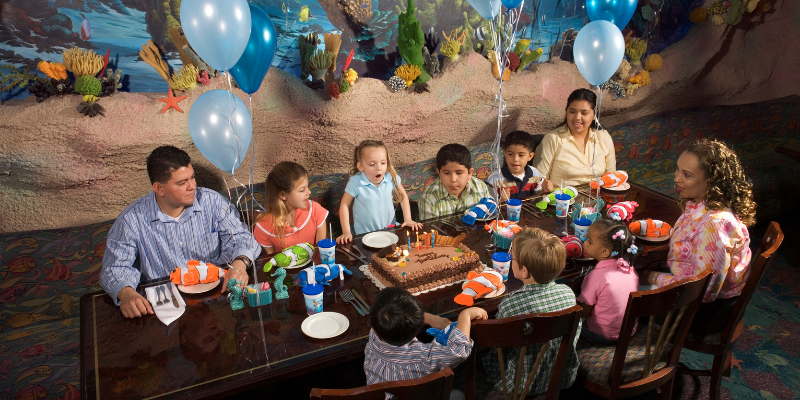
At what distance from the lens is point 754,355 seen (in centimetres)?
326

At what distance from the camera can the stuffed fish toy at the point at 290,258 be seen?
2.57 meters

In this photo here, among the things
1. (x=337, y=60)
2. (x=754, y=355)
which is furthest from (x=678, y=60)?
(x=337, y=60)

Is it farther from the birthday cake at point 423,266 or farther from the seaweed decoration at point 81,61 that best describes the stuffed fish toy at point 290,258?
the seaweed decoration at point 81,61

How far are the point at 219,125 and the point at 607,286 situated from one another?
2.02 m

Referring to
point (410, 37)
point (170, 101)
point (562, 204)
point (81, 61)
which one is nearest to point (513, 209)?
point (562, 204)

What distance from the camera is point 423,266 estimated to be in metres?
2.50

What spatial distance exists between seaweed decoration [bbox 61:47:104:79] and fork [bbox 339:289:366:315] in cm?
214

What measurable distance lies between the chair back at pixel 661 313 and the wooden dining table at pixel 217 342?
18.0 inches

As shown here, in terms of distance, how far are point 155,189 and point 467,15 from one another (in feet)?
9.11

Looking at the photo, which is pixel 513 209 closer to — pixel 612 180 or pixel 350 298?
pixel 612 180

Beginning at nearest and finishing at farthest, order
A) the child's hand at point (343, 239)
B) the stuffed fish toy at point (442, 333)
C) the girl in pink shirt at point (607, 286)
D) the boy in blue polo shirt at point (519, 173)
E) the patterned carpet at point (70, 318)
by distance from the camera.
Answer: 1. the stuffed fish toy at point (442, 333)
2. the girl in pink shirt at point (607, 286)
3. the patterned carpet at point (70, 318)
4. the child's hand at point (343, 239)
5. the boy in blue polo shirt at point (519, 173)

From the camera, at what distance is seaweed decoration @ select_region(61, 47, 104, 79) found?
3123 millimetres

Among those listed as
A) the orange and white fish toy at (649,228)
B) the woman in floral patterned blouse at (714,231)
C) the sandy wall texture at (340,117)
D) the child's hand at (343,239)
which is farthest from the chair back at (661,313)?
the sandy wall texture at (340,117)

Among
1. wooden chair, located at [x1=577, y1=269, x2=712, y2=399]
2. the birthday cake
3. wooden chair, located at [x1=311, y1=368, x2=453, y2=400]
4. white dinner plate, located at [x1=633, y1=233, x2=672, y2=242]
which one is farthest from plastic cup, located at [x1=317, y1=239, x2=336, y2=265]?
white dinner plate, located at [x1=633, y1=233, x2=672, y2=242]
